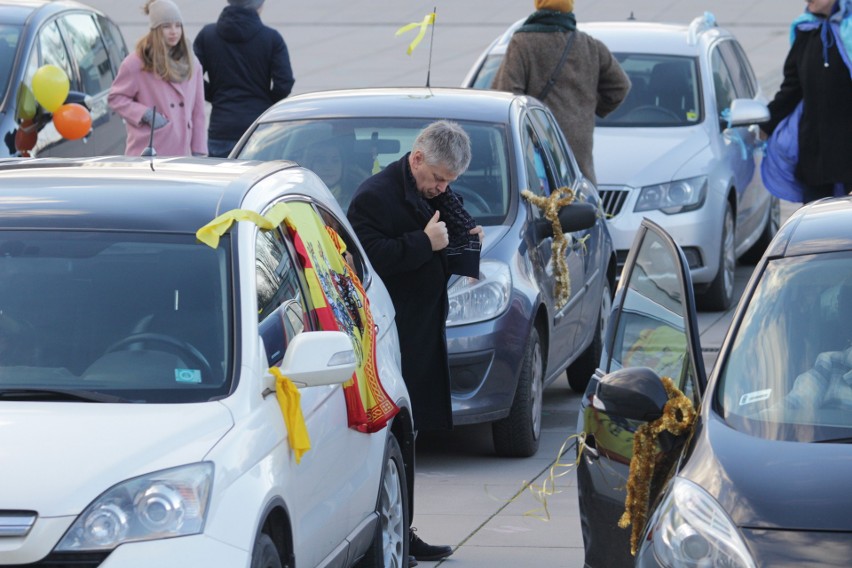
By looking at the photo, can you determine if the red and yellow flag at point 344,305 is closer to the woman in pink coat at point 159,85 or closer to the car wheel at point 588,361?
the car wheel at point 588,361

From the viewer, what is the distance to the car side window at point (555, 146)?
9.56 metres

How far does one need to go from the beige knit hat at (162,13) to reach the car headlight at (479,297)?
3.73 m

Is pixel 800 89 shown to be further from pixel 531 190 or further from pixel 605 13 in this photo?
pixel 605 13

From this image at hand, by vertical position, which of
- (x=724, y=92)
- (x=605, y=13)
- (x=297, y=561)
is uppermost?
(x=297, y=561)

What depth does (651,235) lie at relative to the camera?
5.53m

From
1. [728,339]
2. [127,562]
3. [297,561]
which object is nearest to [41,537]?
[127,562]

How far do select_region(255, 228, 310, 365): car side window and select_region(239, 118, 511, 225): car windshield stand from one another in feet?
11.0

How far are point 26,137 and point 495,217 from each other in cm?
398

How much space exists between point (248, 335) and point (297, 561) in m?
0.64

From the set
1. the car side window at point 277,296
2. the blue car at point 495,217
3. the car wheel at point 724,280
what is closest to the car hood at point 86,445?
the car side window at point 277,296

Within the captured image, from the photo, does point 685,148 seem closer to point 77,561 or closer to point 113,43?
point 113,43

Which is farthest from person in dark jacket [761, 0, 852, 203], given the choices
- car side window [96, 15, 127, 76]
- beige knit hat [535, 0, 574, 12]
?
car side window [96, 15, 127, 76]

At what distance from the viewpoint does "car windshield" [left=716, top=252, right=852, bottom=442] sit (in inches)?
179

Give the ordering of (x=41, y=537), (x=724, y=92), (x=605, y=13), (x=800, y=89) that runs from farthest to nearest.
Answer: (x=605, y=13) → (x=724, y=92) → (x=800, y=89) → (x=41, y=537)
